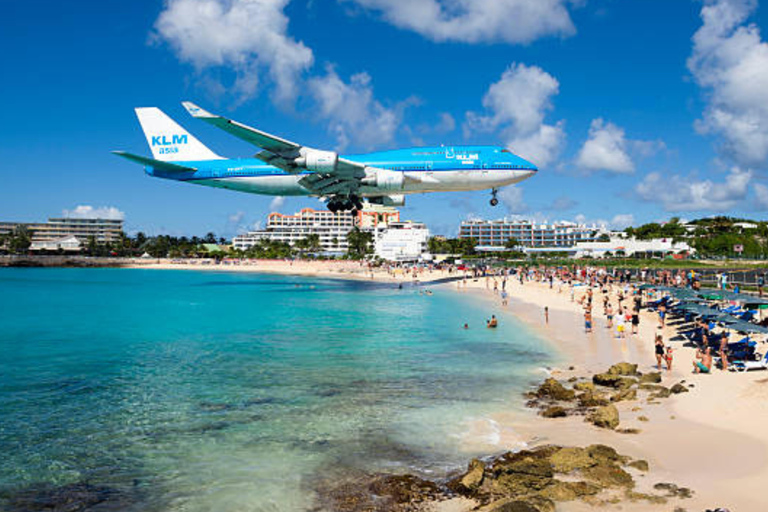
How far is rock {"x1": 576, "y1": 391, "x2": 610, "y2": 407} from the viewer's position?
16.0 m

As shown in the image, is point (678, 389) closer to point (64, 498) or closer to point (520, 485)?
point (520, 485)

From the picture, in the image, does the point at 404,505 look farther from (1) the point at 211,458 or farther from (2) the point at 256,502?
(1) the point at 211,458

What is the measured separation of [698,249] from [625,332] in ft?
325

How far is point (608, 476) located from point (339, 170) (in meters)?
27.6

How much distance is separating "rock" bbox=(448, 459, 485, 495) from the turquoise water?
95cm

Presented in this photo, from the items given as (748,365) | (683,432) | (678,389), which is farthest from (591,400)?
(748,365)

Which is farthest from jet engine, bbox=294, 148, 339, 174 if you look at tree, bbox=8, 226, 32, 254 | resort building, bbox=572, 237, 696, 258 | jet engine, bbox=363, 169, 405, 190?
tree, bbox=8, 226, 32, 254

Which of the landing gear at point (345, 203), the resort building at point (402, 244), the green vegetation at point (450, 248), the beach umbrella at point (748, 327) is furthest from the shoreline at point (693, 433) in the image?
the green vegetation at point (450, 248)

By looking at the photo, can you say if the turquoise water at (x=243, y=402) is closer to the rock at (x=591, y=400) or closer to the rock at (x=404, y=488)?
the rock at (x=404, y=488)

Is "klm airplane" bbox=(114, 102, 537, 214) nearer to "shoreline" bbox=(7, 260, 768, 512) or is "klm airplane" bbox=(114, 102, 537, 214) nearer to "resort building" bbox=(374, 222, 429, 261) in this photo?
"shoreline" bbox=(7, 260, 768, 512)

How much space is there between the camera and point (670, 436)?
12.8 m

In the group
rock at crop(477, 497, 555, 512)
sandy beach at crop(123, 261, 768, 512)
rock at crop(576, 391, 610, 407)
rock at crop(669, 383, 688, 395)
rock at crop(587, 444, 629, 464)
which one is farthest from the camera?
rock at crop(669, 383, 688, 395)

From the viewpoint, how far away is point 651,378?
18.4 meters

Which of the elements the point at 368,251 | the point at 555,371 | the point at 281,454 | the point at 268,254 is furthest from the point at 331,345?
the point at 268,254
